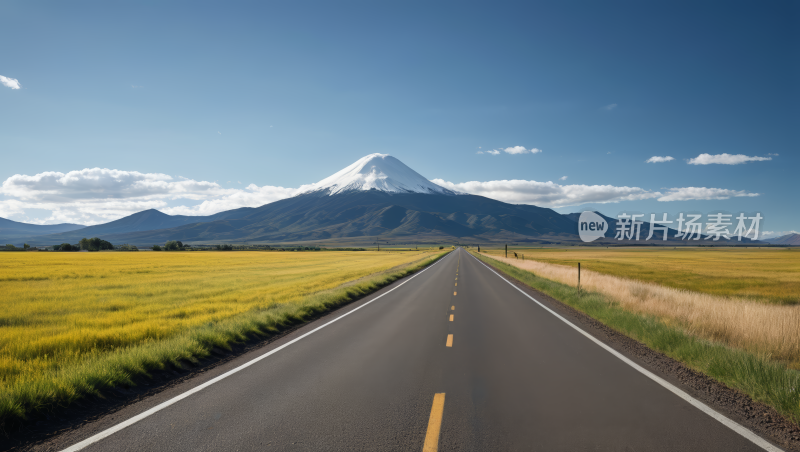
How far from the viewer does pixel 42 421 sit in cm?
495

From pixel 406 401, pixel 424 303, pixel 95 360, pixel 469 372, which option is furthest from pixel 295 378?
pixel 424 303

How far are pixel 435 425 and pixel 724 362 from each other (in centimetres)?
558

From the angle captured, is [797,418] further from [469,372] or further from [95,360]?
[95,360]

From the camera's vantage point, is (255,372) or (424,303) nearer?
(255,372)

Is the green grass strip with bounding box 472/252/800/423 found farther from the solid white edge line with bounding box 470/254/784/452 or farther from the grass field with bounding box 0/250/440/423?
the grass field with bounding box 0/250/440/423

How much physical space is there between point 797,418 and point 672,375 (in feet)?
6.46

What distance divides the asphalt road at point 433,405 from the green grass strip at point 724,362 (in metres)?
1.12

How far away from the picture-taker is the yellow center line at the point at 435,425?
4.11 meters

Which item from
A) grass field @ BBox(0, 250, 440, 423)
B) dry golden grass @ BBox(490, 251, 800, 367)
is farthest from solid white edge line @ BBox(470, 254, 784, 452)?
grass field @ BBox(0, 250, 440, 423)

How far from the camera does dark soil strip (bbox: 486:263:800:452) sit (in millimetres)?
4484

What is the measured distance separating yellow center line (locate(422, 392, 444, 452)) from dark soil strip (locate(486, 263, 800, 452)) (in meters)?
3.70

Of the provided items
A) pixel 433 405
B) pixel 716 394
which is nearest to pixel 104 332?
pixel 433 405

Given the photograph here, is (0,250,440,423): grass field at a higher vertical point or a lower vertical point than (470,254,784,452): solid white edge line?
lower

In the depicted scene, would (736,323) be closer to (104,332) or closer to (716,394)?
(716,394)
